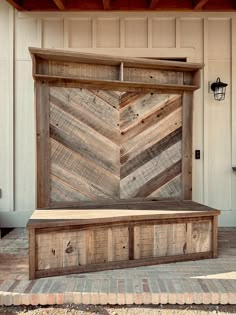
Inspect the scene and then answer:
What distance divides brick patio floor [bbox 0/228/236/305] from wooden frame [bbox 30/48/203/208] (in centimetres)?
82

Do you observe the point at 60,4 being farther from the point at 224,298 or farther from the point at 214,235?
the point at 224,298

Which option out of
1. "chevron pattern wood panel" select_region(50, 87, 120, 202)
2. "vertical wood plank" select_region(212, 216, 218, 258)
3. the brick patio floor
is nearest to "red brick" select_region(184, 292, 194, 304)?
the brick patio floor

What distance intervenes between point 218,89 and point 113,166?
1.87 m

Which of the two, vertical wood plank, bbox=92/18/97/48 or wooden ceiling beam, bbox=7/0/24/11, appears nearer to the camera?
wooden ceiling beam, bbox=7/0/24/11

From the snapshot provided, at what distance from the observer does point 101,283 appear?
2.25m

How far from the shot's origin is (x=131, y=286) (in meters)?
2.21

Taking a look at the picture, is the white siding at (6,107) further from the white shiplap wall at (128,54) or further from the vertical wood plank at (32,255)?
the vertical wood plank at (32,255)

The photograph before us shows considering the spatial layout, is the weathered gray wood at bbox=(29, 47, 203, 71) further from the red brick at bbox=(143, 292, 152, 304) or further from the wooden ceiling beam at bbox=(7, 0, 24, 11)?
the red brick at bbox=(143, 292, 152, 304)

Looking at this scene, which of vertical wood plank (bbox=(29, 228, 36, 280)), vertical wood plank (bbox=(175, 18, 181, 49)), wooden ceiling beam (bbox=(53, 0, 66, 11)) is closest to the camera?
vertical wood plank (bbox=(29, 228, 36, 280))

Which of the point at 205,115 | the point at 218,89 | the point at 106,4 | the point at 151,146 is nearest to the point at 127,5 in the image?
the point at 106,4

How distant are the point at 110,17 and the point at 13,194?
279 centimetres

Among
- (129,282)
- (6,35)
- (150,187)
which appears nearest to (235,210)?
(150,187)

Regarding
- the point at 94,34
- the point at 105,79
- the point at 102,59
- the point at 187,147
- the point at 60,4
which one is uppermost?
the point at 60,4

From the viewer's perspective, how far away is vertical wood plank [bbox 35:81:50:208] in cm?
Answer: 288
